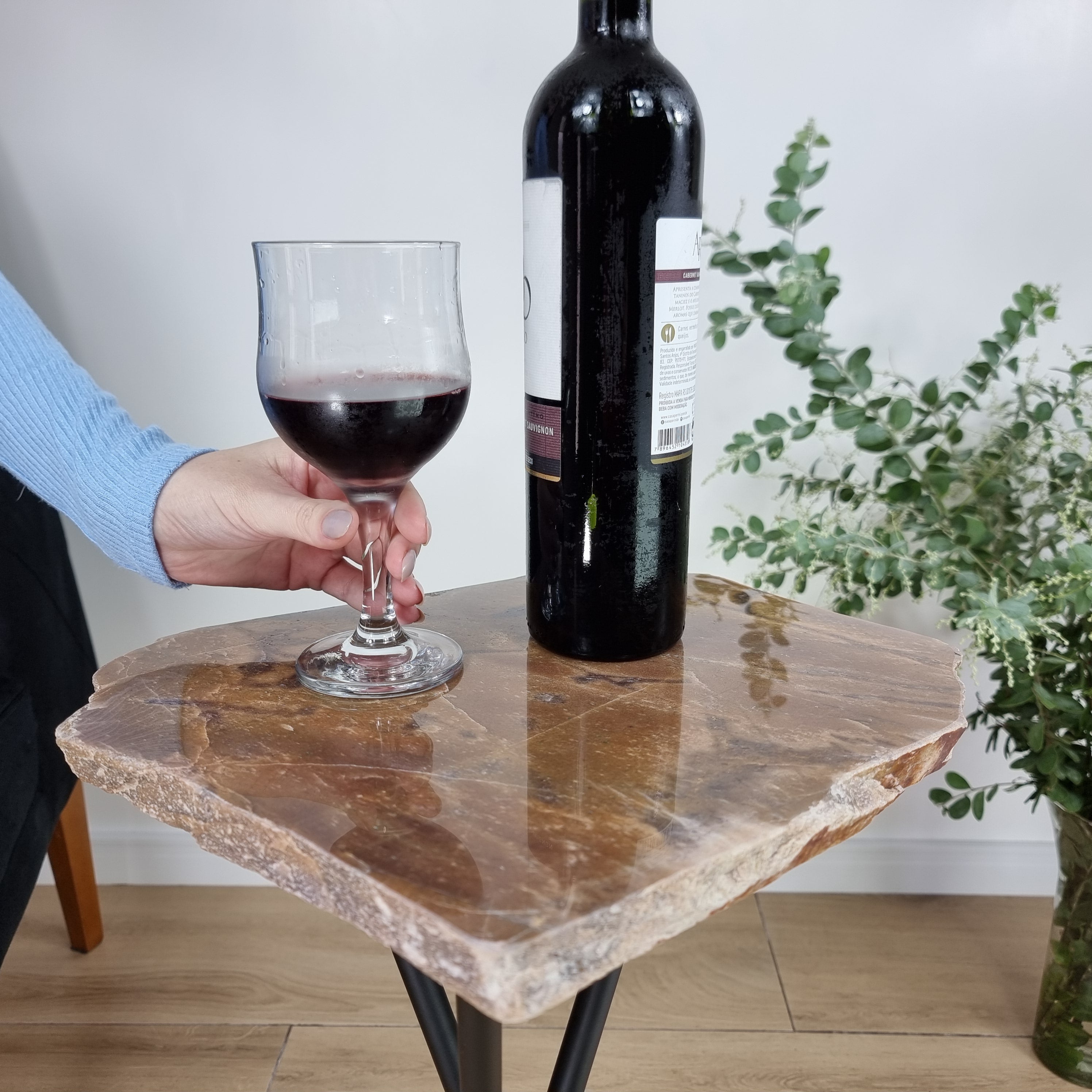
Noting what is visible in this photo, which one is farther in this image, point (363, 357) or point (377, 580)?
point (377, 580)

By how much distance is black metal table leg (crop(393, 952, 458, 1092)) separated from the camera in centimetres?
69

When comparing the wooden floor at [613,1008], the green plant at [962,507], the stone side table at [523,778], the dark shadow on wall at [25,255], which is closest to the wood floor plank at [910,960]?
the wooden floor at [613,1008]

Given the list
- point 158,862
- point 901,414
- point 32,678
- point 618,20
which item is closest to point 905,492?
point 901,414

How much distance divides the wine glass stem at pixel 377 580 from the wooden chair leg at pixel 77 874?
34.5 inches

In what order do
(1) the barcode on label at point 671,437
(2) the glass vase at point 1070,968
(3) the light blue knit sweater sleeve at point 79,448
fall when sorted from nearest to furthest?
1. (1) the barcode on label at point 671,437
2. (3) the light blue knit sweater sleeve at point 79,448
3. (2) the glass vase at point 1070,968

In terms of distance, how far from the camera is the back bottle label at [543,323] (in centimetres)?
63

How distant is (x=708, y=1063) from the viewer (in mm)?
1273

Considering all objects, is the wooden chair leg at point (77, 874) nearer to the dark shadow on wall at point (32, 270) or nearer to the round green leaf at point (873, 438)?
the dark shadow on wall at point (32, 270)

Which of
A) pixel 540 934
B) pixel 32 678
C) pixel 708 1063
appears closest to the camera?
pixel 540 934

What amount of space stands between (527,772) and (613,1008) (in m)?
0.96

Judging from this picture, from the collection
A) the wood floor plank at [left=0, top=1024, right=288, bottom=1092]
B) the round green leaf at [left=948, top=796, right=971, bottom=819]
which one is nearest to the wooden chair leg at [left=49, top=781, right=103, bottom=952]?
the wood floor plank at [left=0, top=1024, right=288, bottom=1092]

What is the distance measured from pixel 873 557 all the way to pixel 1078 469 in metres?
0.29

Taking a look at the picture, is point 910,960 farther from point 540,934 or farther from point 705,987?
point 540,934

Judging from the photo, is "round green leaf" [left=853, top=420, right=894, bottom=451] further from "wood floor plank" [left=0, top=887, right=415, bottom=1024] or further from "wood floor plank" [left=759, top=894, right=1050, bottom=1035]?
"wood floor plank" [left=0, top=887, right=415, bottom=1024]
